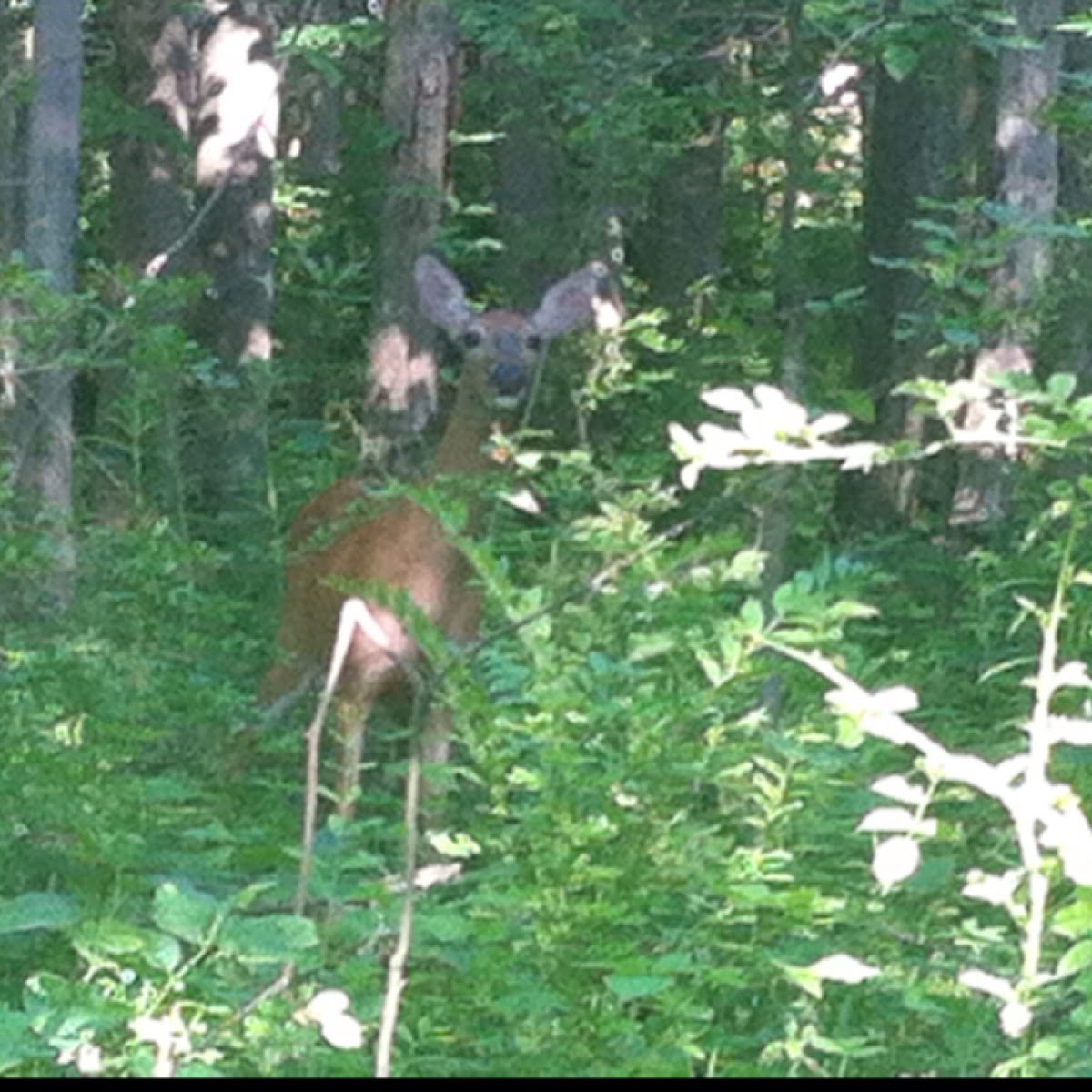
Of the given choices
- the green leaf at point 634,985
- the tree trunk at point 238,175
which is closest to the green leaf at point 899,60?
the green leaf at point 634,985

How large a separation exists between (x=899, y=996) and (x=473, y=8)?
7451 mm

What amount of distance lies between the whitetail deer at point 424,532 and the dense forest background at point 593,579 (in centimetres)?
31

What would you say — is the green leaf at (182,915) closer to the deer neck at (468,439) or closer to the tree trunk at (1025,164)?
the deer neck at (468,439)

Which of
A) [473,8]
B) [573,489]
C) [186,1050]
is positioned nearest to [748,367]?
[473,8]

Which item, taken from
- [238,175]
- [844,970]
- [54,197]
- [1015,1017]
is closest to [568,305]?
[54,197]

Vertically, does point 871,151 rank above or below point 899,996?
above

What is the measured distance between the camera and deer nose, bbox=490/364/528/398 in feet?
33.2

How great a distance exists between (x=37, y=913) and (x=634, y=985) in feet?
3.52

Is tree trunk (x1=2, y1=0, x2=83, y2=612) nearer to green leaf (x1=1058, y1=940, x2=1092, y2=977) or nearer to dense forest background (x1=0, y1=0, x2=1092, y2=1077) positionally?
dense forest background (x1=0, y1=0, x2=1092, y2=1077)

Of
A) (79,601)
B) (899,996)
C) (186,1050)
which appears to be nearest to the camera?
(186,1050)

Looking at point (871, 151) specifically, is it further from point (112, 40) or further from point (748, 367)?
point (112, 40)

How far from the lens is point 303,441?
739 inches

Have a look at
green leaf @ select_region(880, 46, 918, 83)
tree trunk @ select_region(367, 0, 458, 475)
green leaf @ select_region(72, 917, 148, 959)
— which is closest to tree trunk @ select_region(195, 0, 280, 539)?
tree trunk @ select_region(367, 0, 458, 475)

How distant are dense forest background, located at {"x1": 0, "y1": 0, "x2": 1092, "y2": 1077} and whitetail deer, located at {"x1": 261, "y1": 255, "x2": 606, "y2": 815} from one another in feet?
1.02
